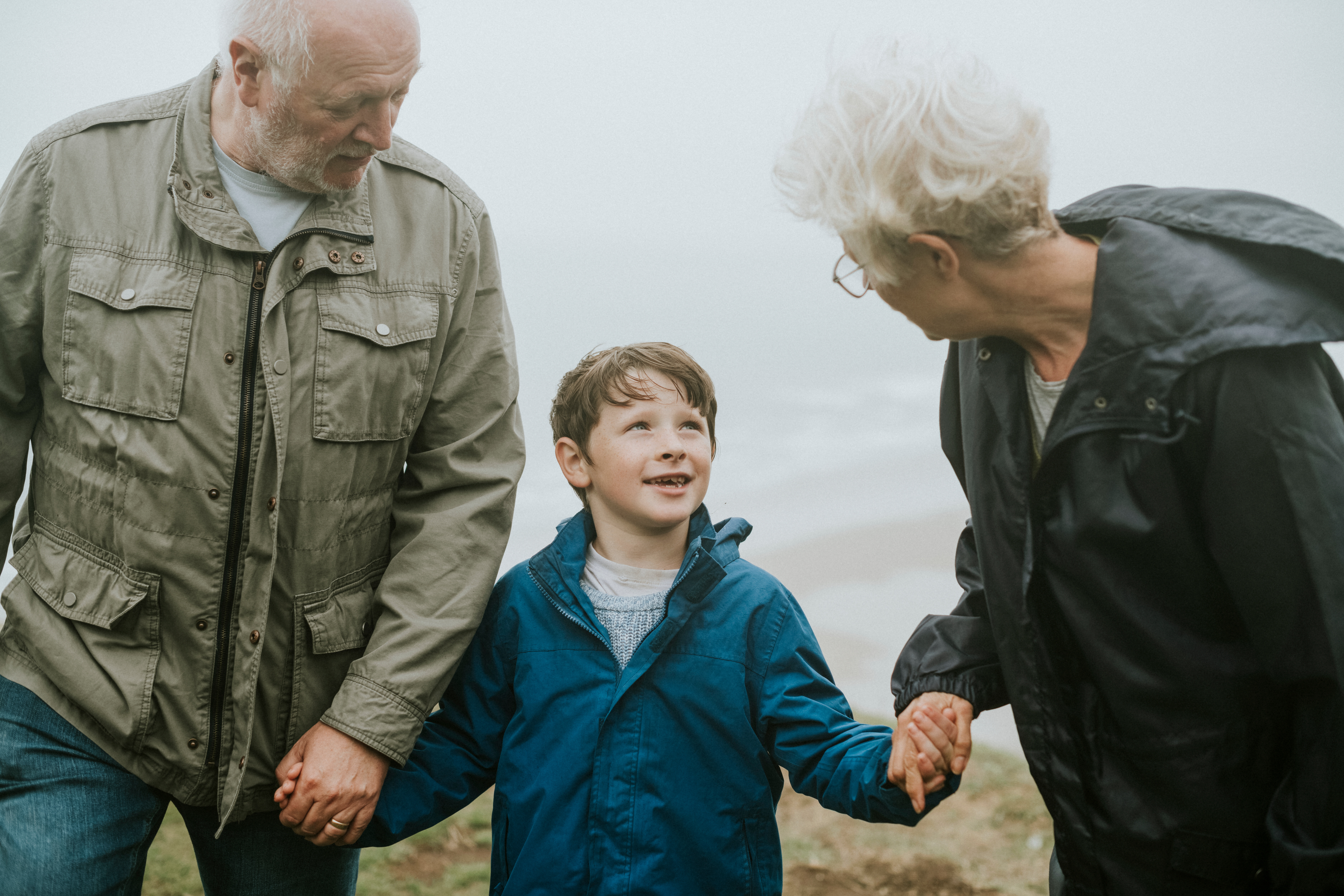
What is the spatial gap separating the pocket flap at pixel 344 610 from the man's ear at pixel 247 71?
→ 93 centimetres

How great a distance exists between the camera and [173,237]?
200 cm

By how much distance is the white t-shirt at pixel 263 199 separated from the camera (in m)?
2.07

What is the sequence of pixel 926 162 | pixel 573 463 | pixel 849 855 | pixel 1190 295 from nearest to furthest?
pixel 1190 295, pixel 926 162, pixel 573 463, pixel 849 855

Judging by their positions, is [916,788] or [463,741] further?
[463,741]

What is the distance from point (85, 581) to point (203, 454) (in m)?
0.33

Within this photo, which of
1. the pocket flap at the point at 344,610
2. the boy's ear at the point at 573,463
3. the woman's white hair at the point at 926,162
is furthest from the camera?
the boy's ear at the point at 573,463

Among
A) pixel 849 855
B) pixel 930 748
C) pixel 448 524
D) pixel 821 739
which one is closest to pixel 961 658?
pixel 930 748

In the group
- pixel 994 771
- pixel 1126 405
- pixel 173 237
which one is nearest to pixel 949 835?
pixel 994 771

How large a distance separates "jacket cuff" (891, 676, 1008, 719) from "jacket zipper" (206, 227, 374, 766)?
4.19 feet

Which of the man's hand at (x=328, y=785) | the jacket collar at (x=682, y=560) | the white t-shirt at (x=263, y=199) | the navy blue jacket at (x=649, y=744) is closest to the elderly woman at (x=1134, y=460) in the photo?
the navy blue jacket at (x=649, y=744)

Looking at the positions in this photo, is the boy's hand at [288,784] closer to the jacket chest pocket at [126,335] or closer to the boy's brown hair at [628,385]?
the jacket chest pocket at [126,335]

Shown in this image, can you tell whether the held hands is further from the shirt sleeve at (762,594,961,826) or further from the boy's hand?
the boy's hand

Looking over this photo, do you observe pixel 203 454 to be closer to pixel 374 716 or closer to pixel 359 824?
pixel 374 716

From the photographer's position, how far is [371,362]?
81.7 inches
